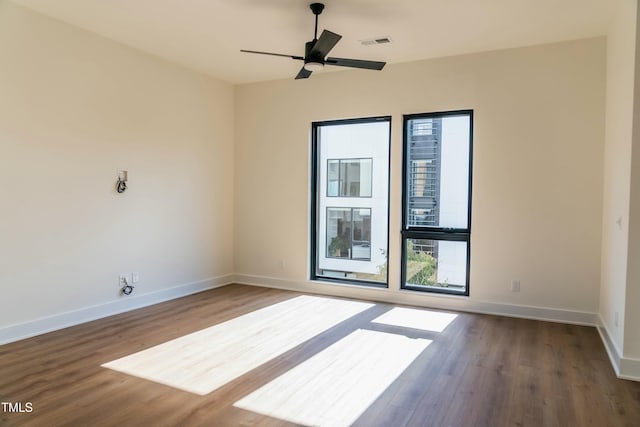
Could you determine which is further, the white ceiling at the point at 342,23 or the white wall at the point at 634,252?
the white ceiling at the point at 342,23

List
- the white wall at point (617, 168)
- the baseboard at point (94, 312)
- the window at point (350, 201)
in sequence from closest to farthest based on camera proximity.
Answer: the white wall at point (617, 168) < the baseboard at point (94, 312) < the window at point (350, 201)

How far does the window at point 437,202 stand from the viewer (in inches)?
187

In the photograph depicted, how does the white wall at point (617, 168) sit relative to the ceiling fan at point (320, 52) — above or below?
below

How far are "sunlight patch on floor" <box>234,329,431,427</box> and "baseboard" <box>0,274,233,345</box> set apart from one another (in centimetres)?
237

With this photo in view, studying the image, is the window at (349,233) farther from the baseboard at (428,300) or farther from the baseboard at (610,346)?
the baseboard at (610,346)

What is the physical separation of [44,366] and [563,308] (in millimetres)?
4779

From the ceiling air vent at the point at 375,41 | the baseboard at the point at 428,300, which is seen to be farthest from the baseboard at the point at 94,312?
the ceiling air vent at the point at 375,41

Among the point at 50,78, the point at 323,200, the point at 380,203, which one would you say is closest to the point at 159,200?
the point at 50,78

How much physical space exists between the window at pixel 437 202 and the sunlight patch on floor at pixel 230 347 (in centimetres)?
96

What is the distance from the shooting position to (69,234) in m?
3.96

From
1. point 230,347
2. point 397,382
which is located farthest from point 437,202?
point 230,347

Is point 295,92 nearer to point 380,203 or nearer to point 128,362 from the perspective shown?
point 380,203

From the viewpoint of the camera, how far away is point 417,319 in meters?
4.30

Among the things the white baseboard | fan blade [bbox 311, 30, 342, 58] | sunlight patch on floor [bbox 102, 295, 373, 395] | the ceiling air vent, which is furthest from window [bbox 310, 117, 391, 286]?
the white baseboard
